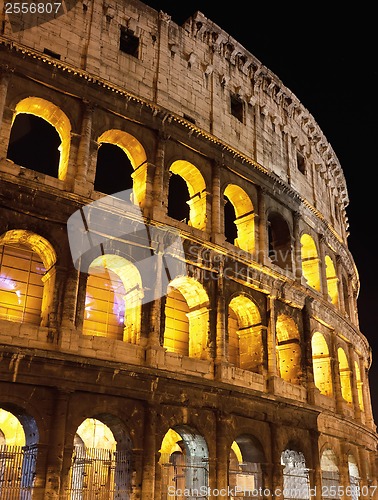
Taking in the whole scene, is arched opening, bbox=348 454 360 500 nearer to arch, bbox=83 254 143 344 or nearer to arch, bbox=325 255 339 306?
arch, bbox=325 255 339 306

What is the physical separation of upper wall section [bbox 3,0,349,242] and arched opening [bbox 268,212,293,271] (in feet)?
4.79

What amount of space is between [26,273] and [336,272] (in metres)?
12.7

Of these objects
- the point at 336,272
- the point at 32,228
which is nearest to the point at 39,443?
the point at 32,228

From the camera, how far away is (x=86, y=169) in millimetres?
13828

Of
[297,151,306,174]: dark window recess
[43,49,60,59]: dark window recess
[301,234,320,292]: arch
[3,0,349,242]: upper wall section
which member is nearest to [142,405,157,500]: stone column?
[3,0,349,242]: upper wall section

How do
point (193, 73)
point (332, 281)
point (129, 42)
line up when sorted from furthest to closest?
point (332, 281)
point (193, 73)
point (129, 42)

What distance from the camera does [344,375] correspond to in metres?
20.7

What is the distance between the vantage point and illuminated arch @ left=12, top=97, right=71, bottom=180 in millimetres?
13914

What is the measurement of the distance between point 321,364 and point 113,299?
8.19 m

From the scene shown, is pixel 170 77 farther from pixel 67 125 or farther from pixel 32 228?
pixel 32 228

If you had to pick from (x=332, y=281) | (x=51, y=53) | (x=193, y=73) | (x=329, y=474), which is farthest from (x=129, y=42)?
(x=329, y=474)

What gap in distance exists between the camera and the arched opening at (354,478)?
18.6 meters

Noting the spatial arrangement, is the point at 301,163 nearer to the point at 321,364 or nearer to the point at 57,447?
the point at 321,364

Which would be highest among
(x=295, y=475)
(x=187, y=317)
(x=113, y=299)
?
(x=113, y=299)
